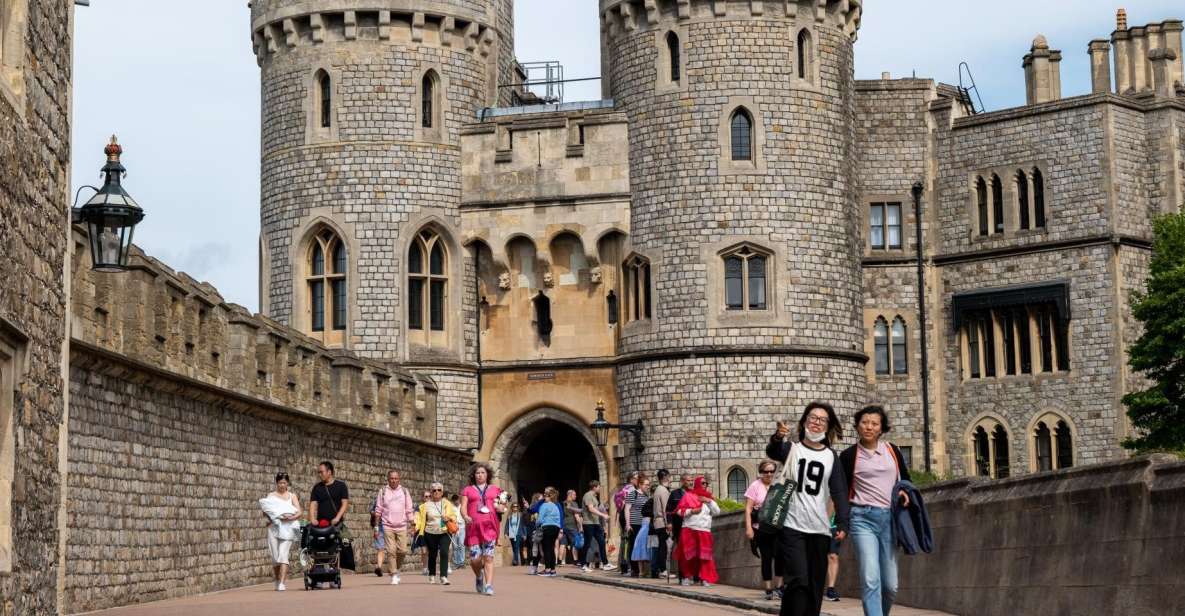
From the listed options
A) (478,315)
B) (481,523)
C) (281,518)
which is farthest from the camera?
(478,315)

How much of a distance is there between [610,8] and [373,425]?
10.5m

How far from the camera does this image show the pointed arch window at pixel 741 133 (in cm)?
3953

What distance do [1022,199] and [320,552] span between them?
74.6ft

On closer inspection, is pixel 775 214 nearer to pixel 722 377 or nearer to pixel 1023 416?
pixel 722 377

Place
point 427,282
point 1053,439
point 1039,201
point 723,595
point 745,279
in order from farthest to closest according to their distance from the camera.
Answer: point 1039,201, point 427,282, point 1053,439, point 745,279, point 723,595

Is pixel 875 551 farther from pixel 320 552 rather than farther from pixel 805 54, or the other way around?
pixel 805 54

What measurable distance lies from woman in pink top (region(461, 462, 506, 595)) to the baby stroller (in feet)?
7.24

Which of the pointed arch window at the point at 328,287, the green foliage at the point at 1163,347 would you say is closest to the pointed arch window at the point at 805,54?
the green foliage at the point at 1163,347

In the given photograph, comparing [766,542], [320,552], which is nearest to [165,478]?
[320,552]

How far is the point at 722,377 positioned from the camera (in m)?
38.8

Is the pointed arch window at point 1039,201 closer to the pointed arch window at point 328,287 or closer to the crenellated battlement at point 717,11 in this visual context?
the crenellated battlement at point 717,11

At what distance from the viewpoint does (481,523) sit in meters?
21.5

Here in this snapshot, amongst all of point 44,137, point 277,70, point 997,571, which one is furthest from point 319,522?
point 277,70

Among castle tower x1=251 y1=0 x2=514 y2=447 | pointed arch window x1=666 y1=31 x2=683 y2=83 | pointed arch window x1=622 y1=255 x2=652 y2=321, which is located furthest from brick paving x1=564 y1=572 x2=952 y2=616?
pointed arch window x1=666 y1=31 x2=683 y2=83
